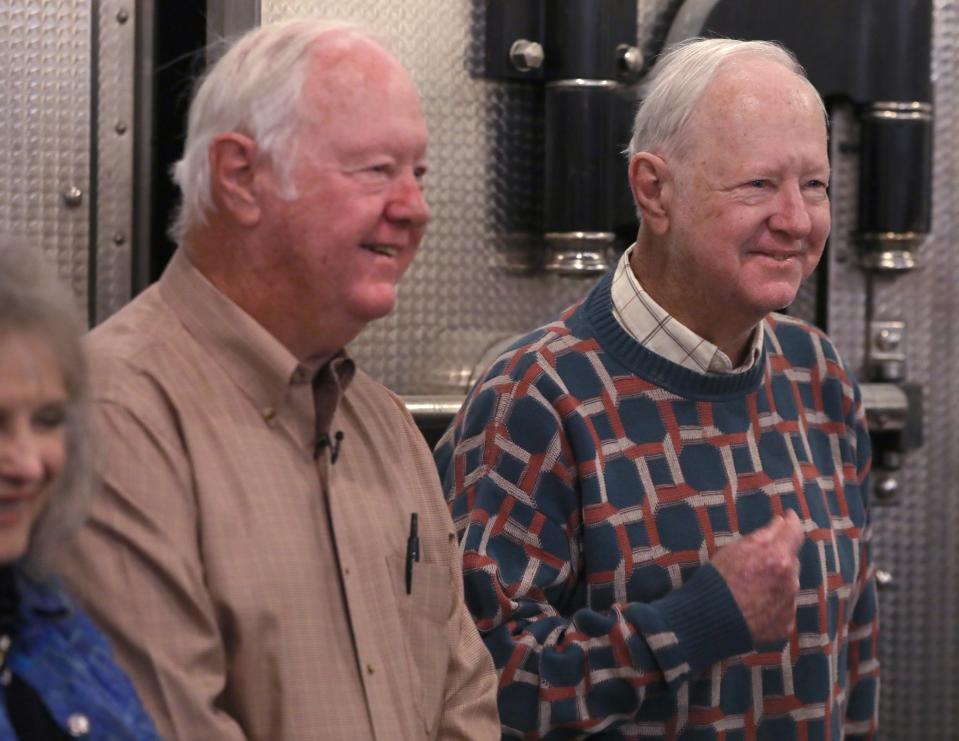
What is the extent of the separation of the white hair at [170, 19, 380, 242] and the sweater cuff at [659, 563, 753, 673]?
2.87 ft

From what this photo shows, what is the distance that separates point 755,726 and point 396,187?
1047 mm

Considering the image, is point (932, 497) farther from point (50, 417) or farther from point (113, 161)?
point (50, 417)

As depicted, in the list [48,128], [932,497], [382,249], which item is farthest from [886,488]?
[382,249]

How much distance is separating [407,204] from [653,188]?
0.77m

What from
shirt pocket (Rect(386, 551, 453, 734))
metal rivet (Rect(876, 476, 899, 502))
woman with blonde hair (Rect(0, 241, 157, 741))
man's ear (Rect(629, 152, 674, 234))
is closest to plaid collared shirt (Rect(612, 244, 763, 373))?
man's ear (Rect(629, 152, 674, 234))

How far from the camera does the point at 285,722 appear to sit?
1848 millimetres

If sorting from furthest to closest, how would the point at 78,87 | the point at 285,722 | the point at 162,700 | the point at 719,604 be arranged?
the point at 78,87 < the point at 719,604 < the point at 285,722 < the point at 162,700

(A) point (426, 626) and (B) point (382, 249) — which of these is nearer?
(B) point (382, 249)

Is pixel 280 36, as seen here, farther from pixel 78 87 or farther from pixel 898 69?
pixel 898 69

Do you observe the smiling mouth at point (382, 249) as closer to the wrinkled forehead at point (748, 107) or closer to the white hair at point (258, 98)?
the white hair at point (258, 98)

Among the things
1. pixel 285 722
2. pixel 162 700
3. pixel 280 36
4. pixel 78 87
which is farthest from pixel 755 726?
pixel 78 87

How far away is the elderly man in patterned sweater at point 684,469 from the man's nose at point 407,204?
21.9 inches

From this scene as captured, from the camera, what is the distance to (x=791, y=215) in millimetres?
2553

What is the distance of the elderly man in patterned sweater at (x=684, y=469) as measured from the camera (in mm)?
2389
